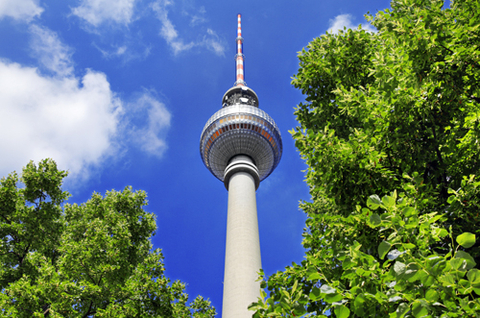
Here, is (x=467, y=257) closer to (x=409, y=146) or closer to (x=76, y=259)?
(x=409, y=146)

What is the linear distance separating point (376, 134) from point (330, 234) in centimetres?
232

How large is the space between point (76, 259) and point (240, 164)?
3061cm

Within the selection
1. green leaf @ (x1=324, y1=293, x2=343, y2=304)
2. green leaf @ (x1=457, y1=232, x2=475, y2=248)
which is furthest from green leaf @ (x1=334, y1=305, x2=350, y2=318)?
green leaf @ (x1=457, y1=232, x2=475, y2=248)

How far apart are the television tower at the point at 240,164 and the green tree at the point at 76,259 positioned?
50.8 ft

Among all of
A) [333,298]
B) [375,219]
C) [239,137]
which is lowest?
[333,298]

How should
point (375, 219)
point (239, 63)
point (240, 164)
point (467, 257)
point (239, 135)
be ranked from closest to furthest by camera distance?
point (467, 257) < point (375, 219) < point (240, 164) < point (239, 135) < point (239, 63)

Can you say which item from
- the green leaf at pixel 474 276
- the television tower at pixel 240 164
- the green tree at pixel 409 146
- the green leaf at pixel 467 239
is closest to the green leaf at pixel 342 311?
the green leaf at pixel 474 276

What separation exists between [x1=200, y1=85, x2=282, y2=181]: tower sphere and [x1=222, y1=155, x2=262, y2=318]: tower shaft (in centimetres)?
627

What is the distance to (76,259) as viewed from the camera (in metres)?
12.2

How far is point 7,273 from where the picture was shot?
549 inches

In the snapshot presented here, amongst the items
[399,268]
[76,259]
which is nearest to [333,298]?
[399,268]

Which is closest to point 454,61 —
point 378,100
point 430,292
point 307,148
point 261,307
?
point 378,100

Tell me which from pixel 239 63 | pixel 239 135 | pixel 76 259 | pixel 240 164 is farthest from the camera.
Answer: pixel 239 63

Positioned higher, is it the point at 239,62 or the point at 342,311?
the point at 239,62
